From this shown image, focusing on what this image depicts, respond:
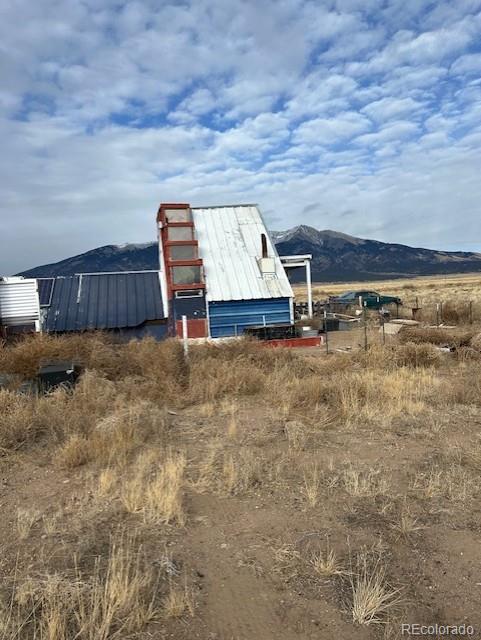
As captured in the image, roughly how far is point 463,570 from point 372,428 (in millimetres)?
3879

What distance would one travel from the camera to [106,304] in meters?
21.6

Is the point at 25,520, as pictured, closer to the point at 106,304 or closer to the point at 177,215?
the point at 106,304

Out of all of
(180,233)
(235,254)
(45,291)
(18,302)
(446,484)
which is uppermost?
(180,233)

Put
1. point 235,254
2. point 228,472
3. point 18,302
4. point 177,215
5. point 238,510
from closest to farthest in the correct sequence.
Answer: point 238,510 → point 228,472 → point 18,302 → point 235,254 → point 177,215

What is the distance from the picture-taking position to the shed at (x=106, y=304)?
20.5 meters

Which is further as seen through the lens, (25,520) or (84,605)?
(25,520)

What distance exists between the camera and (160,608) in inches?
134

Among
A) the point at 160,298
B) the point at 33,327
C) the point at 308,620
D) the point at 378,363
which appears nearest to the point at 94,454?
the point at 308,620

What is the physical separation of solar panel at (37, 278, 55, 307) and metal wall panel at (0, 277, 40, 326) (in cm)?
322

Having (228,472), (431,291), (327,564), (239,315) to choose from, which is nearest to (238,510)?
(228,472)

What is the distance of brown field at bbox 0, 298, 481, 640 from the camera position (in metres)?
3.36

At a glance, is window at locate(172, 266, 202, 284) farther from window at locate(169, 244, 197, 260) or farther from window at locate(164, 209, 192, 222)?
window at locate(164, 209, 192, 222)

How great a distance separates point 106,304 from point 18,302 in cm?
451

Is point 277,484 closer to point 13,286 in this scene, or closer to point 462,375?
point 462,375
